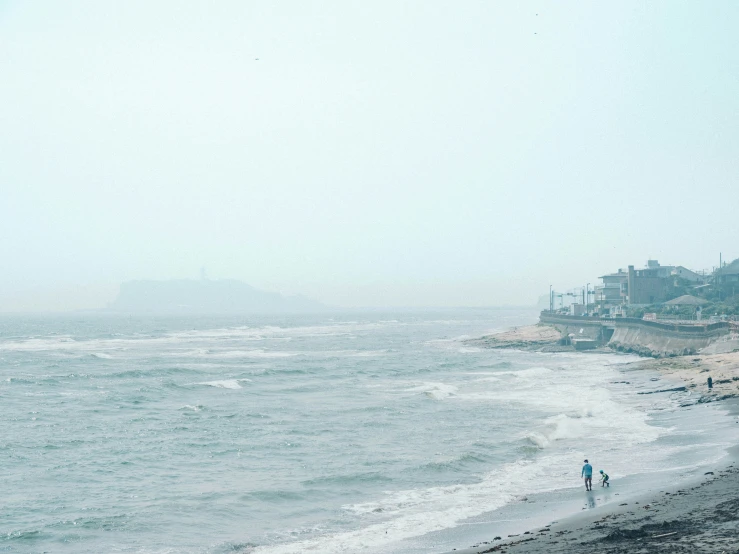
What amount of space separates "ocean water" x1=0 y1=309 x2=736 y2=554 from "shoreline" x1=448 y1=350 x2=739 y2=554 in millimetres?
2162

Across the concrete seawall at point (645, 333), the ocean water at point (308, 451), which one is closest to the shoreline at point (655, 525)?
the ocean water at point (308, 451)

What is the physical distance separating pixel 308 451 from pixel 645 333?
55.5 m

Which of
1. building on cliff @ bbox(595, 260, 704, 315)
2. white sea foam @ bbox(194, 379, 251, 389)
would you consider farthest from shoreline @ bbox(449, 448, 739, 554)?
building on cliff @ bbox(595, 260, 704, 315)

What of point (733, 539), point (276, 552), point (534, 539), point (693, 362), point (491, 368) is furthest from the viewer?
point (491, 368)

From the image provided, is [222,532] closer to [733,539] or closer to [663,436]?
[733,539]

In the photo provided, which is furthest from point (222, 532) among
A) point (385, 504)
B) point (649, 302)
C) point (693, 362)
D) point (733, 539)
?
point (649, 302)

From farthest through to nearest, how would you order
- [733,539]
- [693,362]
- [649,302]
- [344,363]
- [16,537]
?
[649,302]
[344,363]
[693,362]
[16,537]
[733,539]

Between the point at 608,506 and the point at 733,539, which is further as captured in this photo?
the point at 608,506

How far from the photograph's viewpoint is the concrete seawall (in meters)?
67.0

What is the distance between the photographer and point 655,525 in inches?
714

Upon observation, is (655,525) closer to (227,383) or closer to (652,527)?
(652,527)

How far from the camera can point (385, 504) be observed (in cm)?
2414

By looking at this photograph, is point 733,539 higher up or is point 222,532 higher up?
point 733,539

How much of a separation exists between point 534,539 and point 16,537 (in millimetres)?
13938
